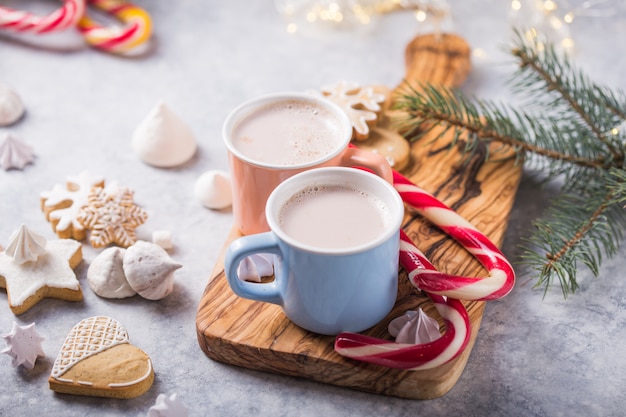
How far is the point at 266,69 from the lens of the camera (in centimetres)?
205

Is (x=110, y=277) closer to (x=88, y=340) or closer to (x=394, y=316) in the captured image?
(x=88, y=340)

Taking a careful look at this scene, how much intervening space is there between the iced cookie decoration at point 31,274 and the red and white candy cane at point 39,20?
0.85 metres

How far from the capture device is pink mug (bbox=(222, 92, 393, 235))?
133 cm

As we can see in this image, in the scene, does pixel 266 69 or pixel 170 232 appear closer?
pixel 170 232

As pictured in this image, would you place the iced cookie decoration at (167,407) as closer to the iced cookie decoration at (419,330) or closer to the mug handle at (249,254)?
the mug handle at (249,254)

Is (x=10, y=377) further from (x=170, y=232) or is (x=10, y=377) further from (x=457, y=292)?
(x=457, y=292)

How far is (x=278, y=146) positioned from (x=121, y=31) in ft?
2.95

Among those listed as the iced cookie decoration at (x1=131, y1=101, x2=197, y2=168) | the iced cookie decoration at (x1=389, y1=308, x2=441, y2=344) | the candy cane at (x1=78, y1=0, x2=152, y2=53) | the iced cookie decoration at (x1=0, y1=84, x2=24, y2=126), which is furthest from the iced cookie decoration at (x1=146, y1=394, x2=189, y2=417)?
the candy cane at (x1=78, y1=0, x2=152, y2=53)

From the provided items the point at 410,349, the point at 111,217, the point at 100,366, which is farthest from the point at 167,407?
the point at 111,217

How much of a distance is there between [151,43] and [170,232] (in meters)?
0.78

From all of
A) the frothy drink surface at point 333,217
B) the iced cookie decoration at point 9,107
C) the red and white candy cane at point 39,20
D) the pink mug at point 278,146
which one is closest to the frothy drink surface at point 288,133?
the pink mug at point 278,146

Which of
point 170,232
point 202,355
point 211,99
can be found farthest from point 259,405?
point 211,99

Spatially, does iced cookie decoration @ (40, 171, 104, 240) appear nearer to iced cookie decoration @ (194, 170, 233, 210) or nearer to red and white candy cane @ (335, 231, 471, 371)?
iced cookie decoration @ (194, 170, 233, 210)

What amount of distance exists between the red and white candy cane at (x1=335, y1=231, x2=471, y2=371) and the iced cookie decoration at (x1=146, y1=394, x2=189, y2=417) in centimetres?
26
